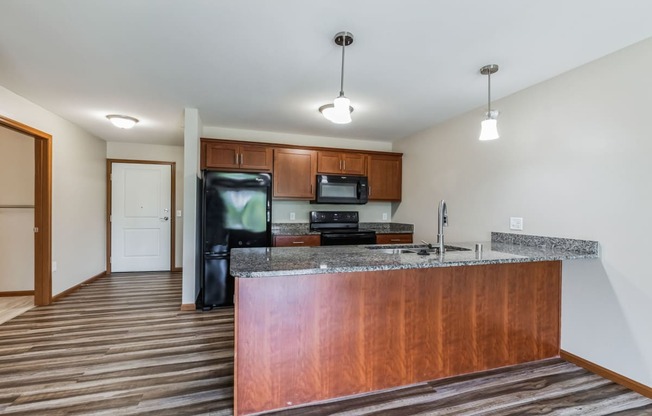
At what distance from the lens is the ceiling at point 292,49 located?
1.70 m

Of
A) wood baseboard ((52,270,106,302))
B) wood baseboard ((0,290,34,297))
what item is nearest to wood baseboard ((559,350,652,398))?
wood baseboard ((52,270,106,302))

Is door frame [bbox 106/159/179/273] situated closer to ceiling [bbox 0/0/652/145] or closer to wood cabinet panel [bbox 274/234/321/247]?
ceiling [bbox 0/0/652/145]

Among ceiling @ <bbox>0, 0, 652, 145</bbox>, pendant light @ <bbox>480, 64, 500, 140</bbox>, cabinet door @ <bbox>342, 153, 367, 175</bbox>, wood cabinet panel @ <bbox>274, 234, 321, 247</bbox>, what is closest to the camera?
ceiling @ <bbox>0, 0, 652, 145</bbox>

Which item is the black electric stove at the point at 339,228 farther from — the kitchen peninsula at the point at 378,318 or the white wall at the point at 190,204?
the kitchen peninsula at the point at 378,318

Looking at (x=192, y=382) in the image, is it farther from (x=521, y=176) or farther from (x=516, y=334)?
(x=521, y=176)

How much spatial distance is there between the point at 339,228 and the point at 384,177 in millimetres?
1021

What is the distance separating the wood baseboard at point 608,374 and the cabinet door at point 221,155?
384 cm

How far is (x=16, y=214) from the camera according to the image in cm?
391

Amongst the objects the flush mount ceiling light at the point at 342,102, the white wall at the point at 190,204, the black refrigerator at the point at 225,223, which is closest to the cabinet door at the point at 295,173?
the black refrigerator at the point at 225,223

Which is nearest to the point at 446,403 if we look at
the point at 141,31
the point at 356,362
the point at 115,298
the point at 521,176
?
the point at 356,362

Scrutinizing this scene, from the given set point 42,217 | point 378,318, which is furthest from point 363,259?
point 42,217

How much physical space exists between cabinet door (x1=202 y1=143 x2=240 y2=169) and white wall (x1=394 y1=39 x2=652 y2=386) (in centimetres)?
288

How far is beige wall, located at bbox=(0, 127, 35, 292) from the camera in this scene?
3.86 m

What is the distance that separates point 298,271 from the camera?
158cm
